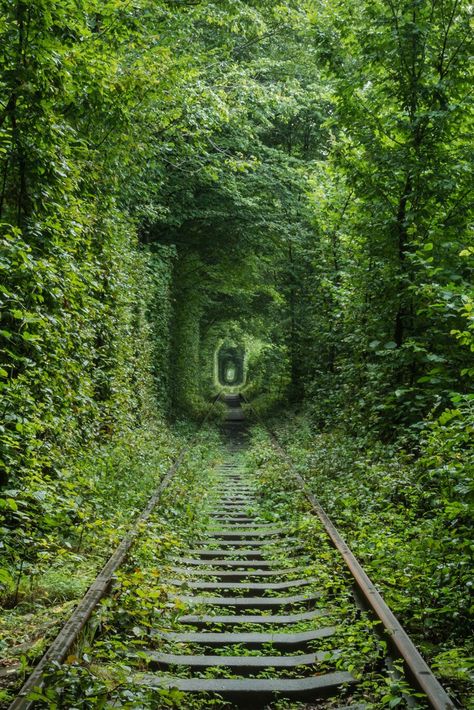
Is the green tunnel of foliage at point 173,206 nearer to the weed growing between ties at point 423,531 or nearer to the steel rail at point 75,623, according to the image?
the weed growing between ties at point 423,531

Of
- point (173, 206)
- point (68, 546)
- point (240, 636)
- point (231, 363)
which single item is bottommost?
point (231, 363)

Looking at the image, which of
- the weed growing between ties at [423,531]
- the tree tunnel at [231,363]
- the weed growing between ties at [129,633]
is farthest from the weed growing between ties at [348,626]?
the tree tunnel at [231,363]

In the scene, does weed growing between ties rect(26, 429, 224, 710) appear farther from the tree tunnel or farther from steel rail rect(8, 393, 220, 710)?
the tree tunnel

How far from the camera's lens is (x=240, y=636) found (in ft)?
14.3

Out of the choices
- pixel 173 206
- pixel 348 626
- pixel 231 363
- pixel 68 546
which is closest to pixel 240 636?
pixel 348 626

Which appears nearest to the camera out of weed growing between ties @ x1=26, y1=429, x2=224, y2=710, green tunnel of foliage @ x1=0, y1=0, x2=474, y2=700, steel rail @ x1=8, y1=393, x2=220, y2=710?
steel rail @ x1=8, y1=393, x2=220, y2=710

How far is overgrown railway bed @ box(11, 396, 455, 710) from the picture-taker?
10.8 ft

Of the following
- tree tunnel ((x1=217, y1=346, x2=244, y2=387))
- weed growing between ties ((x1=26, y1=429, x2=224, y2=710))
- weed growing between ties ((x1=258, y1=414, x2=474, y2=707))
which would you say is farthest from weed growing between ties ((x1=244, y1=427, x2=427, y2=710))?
tree tunnel ((x1=217, y1=346, x2=244, y2=387))

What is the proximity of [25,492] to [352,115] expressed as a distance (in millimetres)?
7786

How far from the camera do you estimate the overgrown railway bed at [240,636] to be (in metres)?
3.29

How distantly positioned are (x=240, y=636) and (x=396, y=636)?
121 centimetres

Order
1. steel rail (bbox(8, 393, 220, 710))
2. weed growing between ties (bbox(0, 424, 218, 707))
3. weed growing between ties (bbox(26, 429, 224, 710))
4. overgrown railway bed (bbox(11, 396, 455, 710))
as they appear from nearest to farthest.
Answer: steel rail (bbox(8, 393, 220, 710))
weed growing between ties (bbox(26, 429, 224, 710))
overgrown railway bed (bbox(11, 396, 455, 710))
weed growing between ties (bbox(0, 424, 218, 707))

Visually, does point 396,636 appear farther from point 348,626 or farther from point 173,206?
point 173,206

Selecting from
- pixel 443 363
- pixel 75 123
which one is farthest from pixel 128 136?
pixel 443 363
